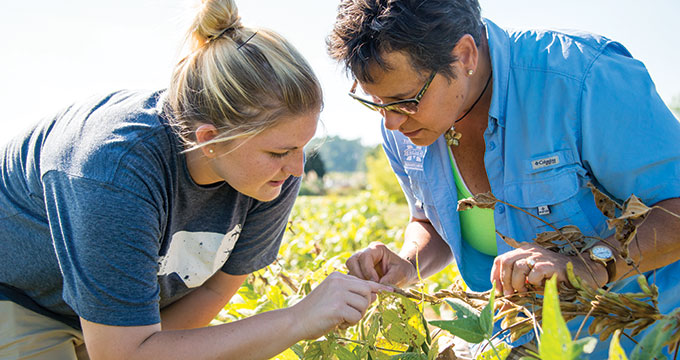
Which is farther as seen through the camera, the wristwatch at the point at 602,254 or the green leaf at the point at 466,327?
the wristwatch at the point at 602,254

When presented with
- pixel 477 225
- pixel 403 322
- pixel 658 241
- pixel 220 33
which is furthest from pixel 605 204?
pixel 220 33

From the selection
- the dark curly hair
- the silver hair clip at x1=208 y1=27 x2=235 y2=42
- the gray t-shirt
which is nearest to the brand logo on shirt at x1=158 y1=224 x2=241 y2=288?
the gray t-shirt

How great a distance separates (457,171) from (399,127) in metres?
0.34

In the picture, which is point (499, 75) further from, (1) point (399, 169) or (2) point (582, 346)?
(2) point (582, 346)

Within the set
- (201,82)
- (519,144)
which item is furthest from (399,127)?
(201,82)

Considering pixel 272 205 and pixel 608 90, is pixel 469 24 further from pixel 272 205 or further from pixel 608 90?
pixel 272 205

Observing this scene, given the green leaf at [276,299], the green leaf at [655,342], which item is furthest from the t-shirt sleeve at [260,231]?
the green leaf at [655,342]

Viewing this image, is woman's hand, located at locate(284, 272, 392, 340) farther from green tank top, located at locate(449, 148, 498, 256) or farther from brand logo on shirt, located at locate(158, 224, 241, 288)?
green tank top, located at locate(449, 148, 498, 256)

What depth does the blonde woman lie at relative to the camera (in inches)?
49.6

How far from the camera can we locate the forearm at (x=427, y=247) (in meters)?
1.94

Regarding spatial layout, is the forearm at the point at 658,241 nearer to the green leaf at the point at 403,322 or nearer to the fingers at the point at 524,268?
the fingers at the point at 524,268

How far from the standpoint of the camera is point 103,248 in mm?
1241

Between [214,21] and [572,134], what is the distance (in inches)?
40.7

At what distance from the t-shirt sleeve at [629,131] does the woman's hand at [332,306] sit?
2.23ft
